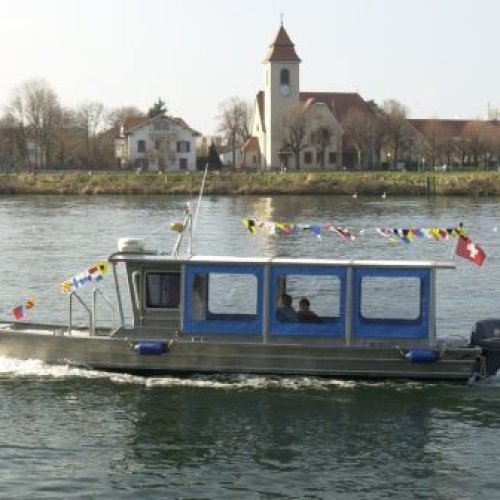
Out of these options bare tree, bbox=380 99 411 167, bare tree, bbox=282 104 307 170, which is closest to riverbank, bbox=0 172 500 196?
bare tree, bbox=282 104 307 170

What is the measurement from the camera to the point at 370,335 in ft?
64.3

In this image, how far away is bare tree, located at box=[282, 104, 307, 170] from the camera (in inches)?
4843

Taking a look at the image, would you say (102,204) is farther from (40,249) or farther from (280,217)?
(40,249)

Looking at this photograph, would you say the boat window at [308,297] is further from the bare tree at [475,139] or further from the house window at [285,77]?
the bare tree at [475,139]

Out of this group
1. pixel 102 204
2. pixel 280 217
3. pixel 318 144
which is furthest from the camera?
pixel 318 144

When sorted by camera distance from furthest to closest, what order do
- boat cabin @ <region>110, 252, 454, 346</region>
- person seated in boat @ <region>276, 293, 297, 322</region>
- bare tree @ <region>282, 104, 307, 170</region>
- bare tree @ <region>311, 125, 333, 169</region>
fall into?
bare tree @ <region>311, 125, 333, 169</region>
bare tree @ <region>282, 104, 307, 170</region>
person seated in boat @ <region>276, 293, 297, 322</region>
boat cabin @ <region>110, 252, 454, 346</region>

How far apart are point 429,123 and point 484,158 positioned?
901 cm

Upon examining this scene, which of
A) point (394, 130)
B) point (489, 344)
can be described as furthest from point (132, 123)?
point (489, 344)

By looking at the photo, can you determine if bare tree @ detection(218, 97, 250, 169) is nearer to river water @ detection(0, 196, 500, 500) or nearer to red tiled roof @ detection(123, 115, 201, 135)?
red tiled roof @ detection(123, 115, 201, 135)

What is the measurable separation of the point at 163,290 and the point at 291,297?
2.63 metres

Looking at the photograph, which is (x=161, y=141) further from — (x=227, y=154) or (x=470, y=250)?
(x=470, y=250)

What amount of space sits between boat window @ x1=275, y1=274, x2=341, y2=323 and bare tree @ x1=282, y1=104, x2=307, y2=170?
341ft

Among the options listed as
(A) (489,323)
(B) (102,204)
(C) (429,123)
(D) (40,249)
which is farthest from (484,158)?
(A) (489,323)

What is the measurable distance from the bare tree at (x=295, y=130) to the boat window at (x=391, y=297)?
104209 millimetres
